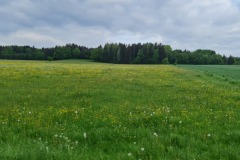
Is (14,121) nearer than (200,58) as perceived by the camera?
Yes

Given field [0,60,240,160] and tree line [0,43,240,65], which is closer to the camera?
field [0,60,240,160]

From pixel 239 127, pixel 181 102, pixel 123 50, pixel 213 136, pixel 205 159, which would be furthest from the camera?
pixel 123 50

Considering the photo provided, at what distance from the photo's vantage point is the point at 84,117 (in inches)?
398

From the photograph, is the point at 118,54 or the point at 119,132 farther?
the point at 118,54

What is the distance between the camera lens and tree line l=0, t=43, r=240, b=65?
149 m

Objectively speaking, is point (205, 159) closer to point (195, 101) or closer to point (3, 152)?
point (3, 152)

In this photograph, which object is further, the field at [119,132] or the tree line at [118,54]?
the tree line at [118,54]

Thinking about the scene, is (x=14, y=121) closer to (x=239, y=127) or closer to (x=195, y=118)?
(x=195, y=118)

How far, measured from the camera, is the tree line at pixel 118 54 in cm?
14925

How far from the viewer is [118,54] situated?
487 feet

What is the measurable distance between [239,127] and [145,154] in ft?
12.8

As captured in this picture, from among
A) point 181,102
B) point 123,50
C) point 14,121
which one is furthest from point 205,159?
point 123,50

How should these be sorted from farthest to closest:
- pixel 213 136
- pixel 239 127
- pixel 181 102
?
pixel 181 102 < pixel 239 127 < pixel 213 136

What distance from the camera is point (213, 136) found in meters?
7.93
